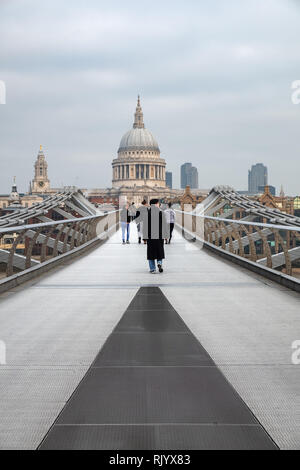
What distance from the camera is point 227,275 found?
532 inches

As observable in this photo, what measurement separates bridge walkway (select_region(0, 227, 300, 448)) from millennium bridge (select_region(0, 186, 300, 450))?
0.01 m

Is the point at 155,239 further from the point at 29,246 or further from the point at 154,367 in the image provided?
the point at 154,367

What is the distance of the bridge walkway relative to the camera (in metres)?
4.02

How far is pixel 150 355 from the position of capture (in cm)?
598

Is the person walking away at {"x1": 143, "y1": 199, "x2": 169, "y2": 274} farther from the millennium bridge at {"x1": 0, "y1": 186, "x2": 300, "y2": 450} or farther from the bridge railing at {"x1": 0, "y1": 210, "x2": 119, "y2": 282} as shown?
the bridge railing at {"x1": 0, "y1": 210, "x2": 119, "y2": 282}

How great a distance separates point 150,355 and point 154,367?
0.45 m

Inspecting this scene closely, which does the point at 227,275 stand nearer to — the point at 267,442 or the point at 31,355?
the point at 31,355

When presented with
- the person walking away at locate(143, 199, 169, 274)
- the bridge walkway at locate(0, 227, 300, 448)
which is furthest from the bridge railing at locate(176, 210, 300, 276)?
the person walking away at locate(143, 199, 169, 274)

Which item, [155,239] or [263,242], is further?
[155,239]

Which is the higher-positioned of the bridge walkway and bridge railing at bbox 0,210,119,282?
bridge railing at bbox 0,210,119,282

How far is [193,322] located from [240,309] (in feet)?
3.87

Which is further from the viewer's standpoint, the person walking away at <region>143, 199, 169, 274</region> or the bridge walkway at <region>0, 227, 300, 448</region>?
the person walking away at <region>143, 199, 169, 274</region>

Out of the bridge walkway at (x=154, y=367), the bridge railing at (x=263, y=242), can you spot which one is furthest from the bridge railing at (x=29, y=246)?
the bridge railing at (x=263, y=242)

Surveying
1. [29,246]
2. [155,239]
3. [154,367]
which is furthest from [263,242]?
[154,367]
